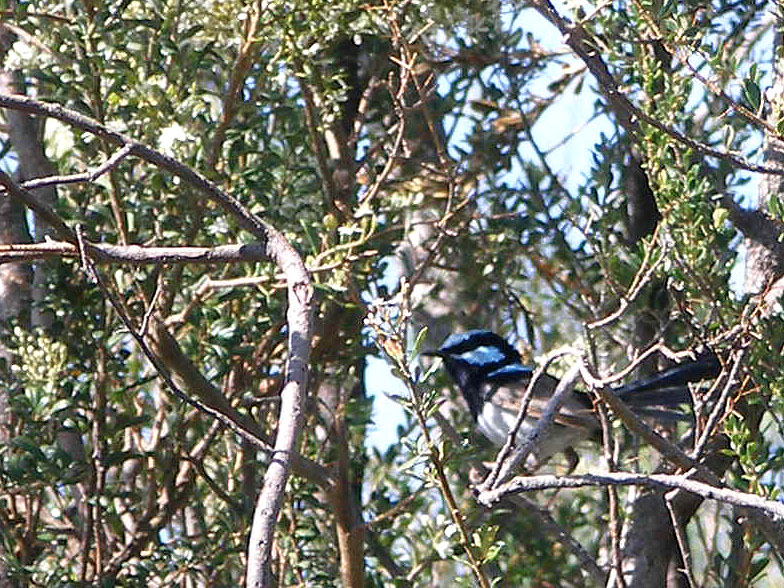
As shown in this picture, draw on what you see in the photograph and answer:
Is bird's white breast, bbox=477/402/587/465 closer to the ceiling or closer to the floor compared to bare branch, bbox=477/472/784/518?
closer to the ceiling

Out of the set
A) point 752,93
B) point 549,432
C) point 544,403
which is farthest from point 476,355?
point 752,93

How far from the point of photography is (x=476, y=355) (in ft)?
14.5

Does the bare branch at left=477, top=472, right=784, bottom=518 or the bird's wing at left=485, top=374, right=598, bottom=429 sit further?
the bird's wing at left=485, top=374, right=598, bottom=429

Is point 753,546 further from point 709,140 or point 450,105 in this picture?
point 450,105

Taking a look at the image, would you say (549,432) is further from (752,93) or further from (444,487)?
(444,487)

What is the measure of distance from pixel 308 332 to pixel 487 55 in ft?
6.51

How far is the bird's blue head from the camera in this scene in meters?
4.34

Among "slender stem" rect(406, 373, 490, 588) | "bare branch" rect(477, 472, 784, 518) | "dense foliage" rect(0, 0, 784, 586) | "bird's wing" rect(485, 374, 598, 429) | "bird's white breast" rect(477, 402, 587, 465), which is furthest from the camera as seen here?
"bird's white breast" rect(477, 402, 587, 465)

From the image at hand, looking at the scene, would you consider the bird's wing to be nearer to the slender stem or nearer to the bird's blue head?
the bird's blue head

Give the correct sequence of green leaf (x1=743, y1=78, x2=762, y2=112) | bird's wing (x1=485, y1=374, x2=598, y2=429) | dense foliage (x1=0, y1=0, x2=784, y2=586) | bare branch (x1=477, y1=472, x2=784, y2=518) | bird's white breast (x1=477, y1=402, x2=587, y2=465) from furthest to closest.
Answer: bird's white breast (x1=477, y1=402, x2=587, y2=465) → bird's wing (x1=485, y1=374, x2=598, y2=429) → dense foliage (x1=0, y1=0, x2=784, y2=586) → green leaf (x1=743, y1=78, x2=762, y2=112) → bare branch (x1=477, y1=472, x2=784, y2=518)

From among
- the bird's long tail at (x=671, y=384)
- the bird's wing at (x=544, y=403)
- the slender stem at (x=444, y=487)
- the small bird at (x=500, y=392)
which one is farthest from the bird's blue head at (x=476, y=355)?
the slender stem at (x=444, y=487)

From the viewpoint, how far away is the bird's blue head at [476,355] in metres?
4.34

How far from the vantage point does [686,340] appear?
356 cm

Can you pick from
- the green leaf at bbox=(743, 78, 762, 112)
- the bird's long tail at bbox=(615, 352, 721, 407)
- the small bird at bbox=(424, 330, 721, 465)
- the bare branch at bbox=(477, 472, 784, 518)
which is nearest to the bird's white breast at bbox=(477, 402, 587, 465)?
the small bird at bbox=(424, 330, 721, 465)
